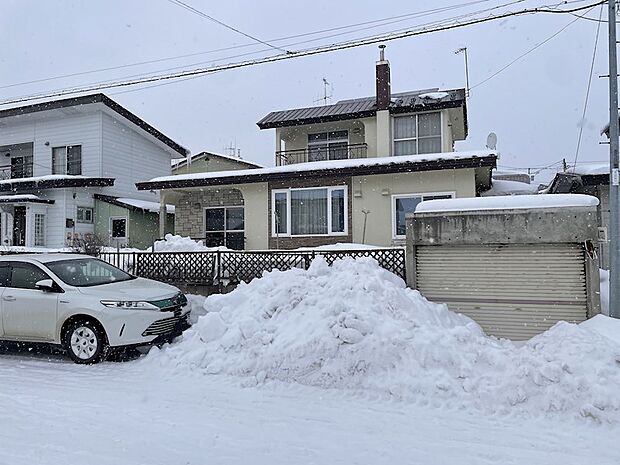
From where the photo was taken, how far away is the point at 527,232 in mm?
7770

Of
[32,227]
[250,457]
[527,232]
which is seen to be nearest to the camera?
[250,457]

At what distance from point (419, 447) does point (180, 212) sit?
15738 millimetres

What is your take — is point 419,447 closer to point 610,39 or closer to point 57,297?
point 57,297

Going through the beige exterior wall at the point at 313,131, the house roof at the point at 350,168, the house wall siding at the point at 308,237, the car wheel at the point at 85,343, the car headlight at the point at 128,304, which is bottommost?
the car wheel at the point at 85,343

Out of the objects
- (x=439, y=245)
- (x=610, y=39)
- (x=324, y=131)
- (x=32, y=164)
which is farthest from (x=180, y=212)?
(x=610, y=39)

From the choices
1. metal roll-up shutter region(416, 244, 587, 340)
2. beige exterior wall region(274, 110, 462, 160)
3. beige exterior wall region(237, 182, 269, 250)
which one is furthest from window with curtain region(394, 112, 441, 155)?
metal roll-up shutter region(416, 244, 587, 340)

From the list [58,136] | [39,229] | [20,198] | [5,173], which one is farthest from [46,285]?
[5,173]

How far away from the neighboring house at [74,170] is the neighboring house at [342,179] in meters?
4.89

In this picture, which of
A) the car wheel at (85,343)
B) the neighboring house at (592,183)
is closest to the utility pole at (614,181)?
the neighboring house at (592,183)

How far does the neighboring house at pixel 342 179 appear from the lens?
13805 millimetres

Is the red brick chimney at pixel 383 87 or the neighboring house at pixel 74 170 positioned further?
the neighboring house at pixel 74 170

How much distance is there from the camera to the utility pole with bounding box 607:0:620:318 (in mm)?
7289

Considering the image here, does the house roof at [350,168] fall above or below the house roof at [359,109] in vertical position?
below

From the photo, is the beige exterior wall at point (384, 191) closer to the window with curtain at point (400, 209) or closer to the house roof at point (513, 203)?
the window with curtain at point (400, 209)
